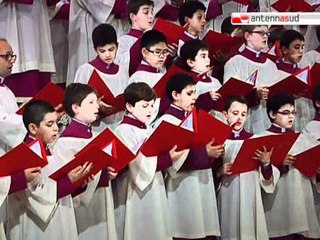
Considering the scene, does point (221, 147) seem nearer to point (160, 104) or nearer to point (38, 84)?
point (160, 104)

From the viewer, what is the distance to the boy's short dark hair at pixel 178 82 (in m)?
4.99

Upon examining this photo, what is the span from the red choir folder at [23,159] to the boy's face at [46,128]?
0.21 meters

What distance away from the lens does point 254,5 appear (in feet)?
23.5

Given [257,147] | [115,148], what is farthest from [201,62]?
[115,148]

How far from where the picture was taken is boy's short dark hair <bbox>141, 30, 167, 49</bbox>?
17.9ft

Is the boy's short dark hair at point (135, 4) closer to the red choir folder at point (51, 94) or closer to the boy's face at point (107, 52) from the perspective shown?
the boy's face at point (107, 52)

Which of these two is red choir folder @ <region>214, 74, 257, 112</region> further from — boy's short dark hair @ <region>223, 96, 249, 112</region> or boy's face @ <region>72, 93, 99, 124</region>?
boy's face @ <region>72, 93, 99, 124</region>

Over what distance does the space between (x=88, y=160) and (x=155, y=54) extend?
58.3 inches

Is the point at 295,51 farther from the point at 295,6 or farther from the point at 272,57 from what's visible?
the point at 295,6

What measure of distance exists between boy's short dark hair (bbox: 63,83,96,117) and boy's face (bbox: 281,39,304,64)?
225 centimetres

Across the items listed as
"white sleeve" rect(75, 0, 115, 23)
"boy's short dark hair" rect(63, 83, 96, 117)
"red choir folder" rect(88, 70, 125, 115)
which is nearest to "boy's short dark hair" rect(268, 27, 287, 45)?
"white sleeve" rect(75, 0, 115, 23)

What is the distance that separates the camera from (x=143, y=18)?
5.99 m

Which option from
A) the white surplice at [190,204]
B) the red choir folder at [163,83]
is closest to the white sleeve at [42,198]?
the white surplice at [190,204]

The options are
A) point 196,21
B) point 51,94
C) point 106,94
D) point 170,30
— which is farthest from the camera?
point 196,21
